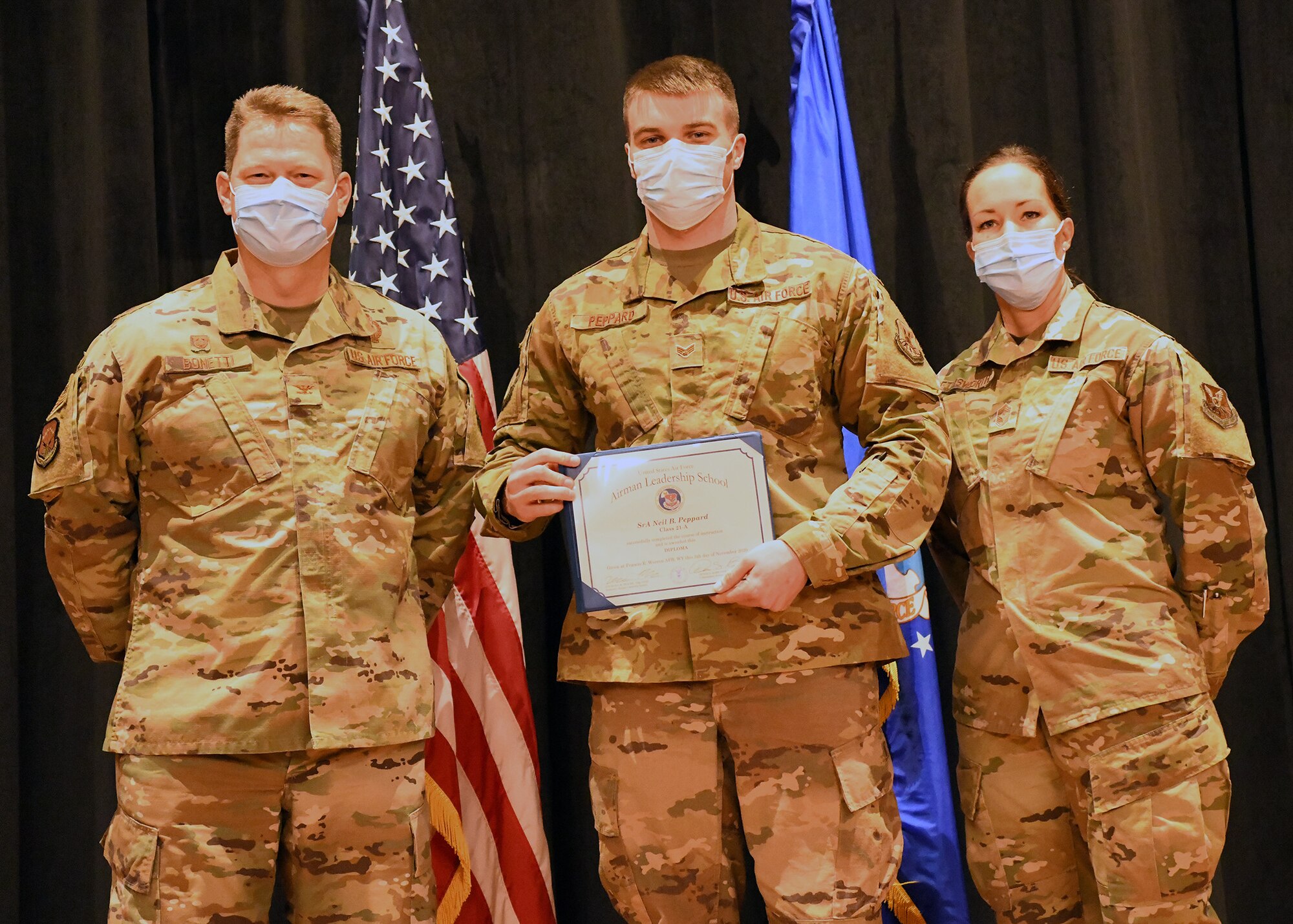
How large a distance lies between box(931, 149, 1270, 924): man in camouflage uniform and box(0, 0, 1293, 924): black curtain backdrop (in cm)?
97

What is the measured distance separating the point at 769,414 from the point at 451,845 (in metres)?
1.37

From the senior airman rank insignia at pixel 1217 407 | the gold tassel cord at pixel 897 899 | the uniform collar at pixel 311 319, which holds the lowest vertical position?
the gold tassel cord at pixel 897 899

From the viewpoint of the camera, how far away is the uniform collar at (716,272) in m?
2.60

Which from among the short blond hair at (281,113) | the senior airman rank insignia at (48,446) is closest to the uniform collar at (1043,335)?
the short blond hair at (281,113)

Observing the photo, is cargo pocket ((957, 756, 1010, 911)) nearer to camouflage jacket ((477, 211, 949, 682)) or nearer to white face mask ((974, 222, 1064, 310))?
camouflage jacket ((477, 211, 949, 682))

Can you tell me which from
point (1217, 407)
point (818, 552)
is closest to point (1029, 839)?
point (818, 552)

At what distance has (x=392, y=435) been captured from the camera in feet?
8.32

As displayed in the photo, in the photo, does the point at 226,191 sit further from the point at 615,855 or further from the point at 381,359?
the point at 615,855

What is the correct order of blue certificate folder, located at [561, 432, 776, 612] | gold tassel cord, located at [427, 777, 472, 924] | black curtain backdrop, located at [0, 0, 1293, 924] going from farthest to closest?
black curtain backdrop, located at [0, 0, 1293, 924], gold tassel cord, located at [427, 777, 472, 924], blue certificate folder, located at [561, 432, 776, 612]

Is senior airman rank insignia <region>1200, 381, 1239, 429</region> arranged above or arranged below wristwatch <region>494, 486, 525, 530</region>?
above

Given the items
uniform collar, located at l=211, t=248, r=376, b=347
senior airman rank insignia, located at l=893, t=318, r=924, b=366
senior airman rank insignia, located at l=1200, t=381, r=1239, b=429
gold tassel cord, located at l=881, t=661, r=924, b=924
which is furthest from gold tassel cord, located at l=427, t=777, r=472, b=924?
senior airman rank insignia, located at l=1200, t=381, r=1239, b=429

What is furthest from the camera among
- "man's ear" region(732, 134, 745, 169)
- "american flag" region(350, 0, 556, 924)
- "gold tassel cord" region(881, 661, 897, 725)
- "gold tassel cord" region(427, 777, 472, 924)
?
"american flag" region(350, 0, 556, 924)

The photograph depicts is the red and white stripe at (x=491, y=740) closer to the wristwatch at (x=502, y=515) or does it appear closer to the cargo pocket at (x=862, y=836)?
the wristwatch at (x=502, y=515)

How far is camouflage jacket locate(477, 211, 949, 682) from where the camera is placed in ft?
7.93
